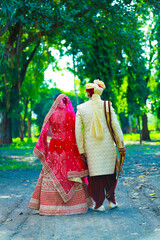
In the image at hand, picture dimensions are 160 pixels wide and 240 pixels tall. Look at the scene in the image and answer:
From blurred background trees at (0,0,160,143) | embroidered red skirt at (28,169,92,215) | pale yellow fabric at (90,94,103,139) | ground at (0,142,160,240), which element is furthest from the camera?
blurred background trees at (0,0,160,143)

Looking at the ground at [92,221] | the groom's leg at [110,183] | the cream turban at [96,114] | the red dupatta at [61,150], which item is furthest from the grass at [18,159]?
the cream turban at [96,114]

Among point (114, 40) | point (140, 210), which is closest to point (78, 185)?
point (140, 210)

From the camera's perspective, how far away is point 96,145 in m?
5.79

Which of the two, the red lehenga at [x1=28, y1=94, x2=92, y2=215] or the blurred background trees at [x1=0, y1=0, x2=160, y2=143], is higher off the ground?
the blurred background trees at [x1=0, y1=0, x2=160, y2=143]

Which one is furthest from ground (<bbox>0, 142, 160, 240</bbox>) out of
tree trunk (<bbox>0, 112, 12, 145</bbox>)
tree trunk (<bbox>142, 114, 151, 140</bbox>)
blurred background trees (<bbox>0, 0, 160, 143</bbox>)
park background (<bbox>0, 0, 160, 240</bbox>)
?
tree trunk (<bbox>142, 114, 151, 140</bbox>)

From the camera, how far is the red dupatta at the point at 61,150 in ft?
18.9

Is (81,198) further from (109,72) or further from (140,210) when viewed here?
(109,72)

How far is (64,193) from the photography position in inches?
221

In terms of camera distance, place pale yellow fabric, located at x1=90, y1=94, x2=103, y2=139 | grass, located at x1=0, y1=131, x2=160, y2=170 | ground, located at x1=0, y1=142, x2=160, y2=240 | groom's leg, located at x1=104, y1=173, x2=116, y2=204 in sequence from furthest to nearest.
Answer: grass, located at x1=0, y1=131, x2=160, y2=170 → groom's leg, located at x1=104, y1=173, x2=116, y2=204 → pale yellow fabric, located at x1=90, y1=94, x2=103, y2=139 → ground, located at x1=0, y1=142, x2=160, y2=240

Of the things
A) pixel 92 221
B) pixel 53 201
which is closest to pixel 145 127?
pixel 53 201

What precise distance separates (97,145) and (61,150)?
0.56m

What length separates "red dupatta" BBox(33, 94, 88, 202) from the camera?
577cm

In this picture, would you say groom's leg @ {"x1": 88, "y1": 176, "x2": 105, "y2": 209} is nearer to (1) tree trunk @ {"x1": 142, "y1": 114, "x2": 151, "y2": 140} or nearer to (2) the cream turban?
(2) the cream turban

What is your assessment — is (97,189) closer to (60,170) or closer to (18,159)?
(60,170)
